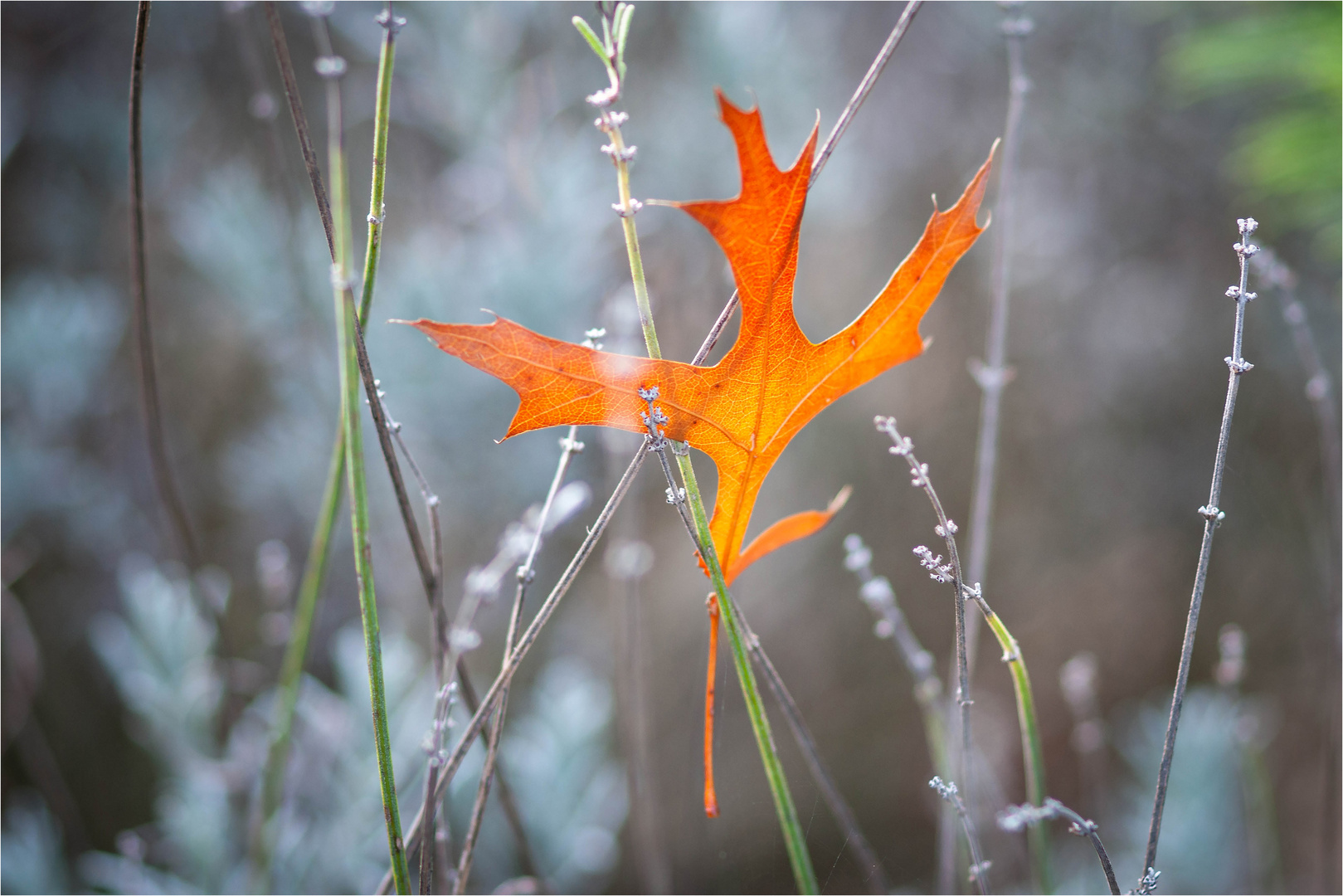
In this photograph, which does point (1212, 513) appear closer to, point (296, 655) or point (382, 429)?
point (382, 429)

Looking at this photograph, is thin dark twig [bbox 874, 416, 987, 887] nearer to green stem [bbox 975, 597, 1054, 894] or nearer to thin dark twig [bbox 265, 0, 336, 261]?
green stem [bbox 975, 597, 1054, 894]

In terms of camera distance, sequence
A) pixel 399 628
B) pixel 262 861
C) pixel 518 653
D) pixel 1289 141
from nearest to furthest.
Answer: pixel 518 653 → pixel 262 861 → pixel 1289 141 → pixel 399 628

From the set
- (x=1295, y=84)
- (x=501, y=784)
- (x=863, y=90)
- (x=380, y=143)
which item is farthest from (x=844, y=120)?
(x=1295, y=84)

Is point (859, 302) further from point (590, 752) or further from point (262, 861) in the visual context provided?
point (262, 861)

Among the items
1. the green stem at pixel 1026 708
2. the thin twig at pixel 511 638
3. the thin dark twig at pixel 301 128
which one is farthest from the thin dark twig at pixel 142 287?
the green stem at pixel 1026 708

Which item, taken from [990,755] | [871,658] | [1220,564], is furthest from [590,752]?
[1220,564]

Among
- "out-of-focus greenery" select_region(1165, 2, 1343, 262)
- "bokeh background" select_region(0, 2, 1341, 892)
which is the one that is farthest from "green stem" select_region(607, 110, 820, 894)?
"out-of-focus greenery" select_region(1165, 2, 1343, 262)

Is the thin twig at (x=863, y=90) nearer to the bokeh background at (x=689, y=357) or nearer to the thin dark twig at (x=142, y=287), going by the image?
the thin dark twig at (x=142, y=287)
